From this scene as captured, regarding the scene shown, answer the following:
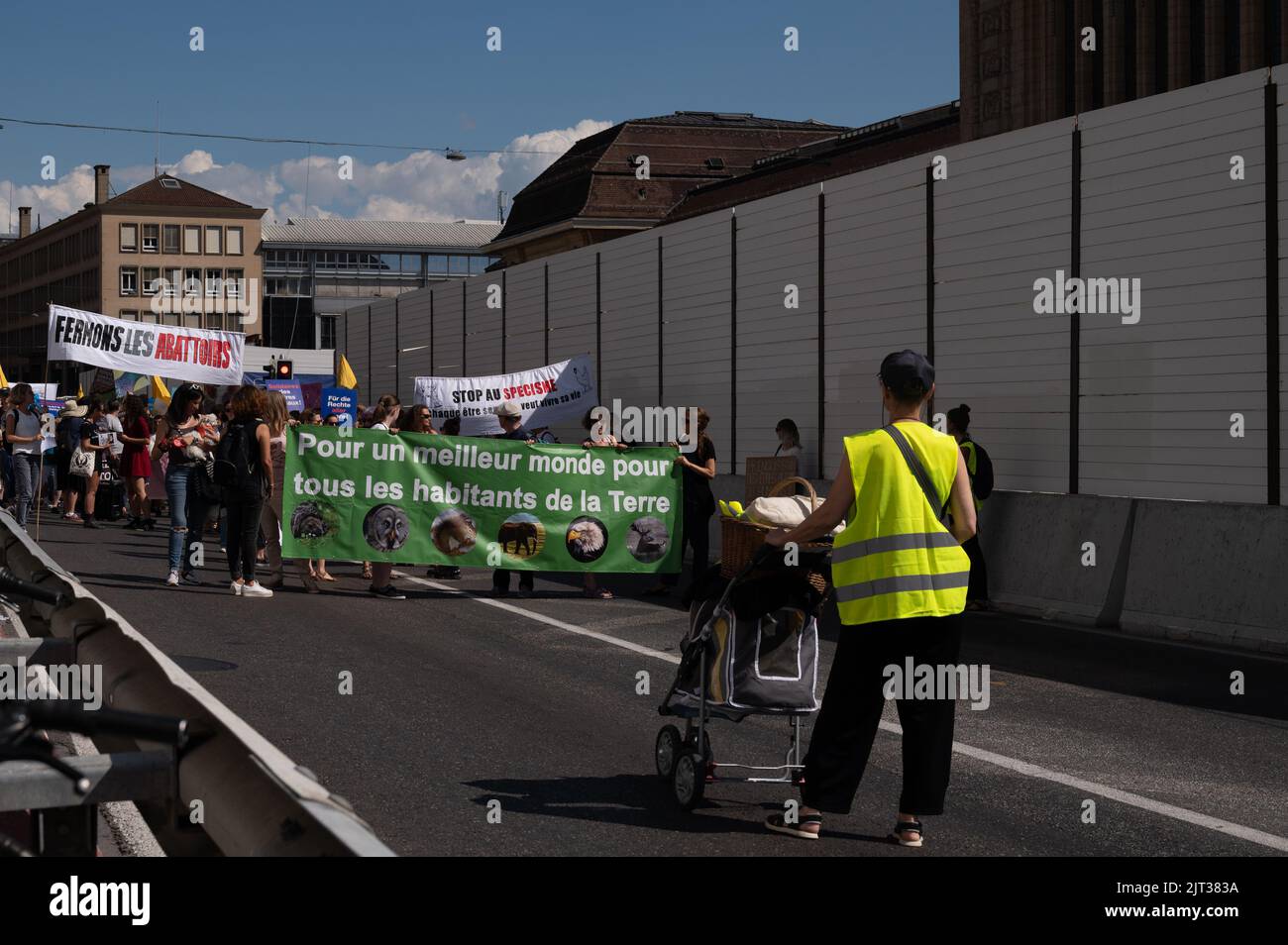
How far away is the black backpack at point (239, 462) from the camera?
Answer: 621 inches

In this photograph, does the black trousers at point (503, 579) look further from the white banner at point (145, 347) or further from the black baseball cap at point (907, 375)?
the black baseball cap at point (907, 375)

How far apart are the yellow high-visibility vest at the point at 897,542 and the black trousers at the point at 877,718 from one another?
7cm

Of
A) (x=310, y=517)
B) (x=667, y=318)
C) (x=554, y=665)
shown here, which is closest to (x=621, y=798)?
(x=554, y=665)

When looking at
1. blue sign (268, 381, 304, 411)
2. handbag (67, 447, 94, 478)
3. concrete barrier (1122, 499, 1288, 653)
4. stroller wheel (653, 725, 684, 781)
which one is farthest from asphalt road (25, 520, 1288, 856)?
blue sign (268, 381, 304, 411)

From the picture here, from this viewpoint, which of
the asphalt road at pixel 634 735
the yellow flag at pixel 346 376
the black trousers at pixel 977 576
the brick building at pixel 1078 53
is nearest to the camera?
the asphalt road at pixel 634 735

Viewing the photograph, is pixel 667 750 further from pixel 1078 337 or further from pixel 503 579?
pixel 1078 337

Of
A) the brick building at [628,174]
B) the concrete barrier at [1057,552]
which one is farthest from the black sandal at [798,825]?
the brick building at [628,174]

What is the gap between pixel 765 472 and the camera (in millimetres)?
21766

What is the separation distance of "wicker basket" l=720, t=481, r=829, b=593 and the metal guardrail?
3.05m

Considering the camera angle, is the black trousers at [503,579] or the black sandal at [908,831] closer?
the black sandal at [908,831]

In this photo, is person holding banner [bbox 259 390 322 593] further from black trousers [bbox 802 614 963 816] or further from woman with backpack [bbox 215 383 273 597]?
black trousers [bbox 802 614 963 816]

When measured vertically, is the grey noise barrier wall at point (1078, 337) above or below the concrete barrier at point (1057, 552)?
above

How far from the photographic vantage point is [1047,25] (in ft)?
181

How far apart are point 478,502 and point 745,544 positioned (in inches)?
379
